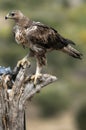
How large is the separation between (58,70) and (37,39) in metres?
31.9

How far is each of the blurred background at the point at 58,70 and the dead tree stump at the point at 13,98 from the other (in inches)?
767

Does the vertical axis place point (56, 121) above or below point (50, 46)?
below

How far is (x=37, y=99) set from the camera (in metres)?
39.5

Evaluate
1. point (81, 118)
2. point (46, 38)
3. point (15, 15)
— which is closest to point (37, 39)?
point (46, 38)

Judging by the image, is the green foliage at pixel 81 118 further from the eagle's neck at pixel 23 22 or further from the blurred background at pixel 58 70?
the eagle's neck at pixel 23 22

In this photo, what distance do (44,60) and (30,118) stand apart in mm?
26525

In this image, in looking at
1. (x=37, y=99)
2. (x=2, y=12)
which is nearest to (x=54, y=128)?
(x=37, y=99)

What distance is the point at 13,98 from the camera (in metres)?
10.3

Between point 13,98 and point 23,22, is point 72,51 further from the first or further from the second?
point 13,98

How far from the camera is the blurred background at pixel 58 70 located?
3606cm

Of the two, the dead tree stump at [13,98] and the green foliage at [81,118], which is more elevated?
the dead tree stump at [13,98]

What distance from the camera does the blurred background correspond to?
118 feet

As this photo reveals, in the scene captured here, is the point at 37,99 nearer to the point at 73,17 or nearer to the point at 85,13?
the point at 85,13

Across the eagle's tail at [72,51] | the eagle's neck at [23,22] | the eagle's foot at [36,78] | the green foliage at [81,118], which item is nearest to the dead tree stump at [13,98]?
the eagle's foot at [36,78]
